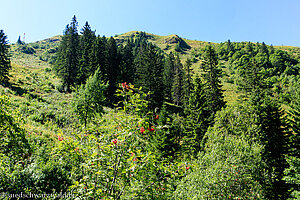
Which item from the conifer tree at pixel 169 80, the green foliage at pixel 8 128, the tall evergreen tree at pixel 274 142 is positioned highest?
the conifer tree at pixel 169 80

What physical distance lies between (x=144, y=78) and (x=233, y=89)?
54007mm

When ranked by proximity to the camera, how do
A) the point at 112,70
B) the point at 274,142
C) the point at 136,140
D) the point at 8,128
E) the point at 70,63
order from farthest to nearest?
the point at 112,70 < the point at 70,63 < the point at 274,142 < the point at 8,128 < the point at 136,140

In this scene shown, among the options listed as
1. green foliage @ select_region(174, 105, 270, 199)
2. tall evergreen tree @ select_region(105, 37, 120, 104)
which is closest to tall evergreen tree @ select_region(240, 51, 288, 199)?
green foliage @ select_region(174, 105, 270, 199)

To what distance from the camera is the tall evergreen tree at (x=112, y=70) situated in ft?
141

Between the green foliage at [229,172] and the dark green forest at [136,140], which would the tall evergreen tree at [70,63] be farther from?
the green foliage at [229,172]

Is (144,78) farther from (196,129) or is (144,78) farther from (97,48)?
(196,129)

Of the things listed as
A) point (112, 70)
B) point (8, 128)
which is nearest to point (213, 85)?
point (8, 128)

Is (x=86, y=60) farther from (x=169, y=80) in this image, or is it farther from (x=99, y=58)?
(x=169, y=80)

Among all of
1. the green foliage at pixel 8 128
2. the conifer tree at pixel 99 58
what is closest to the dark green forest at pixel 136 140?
the green foliage at pixel 8 128

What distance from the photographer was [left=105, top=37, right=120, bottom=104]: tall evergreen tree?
1693 inches

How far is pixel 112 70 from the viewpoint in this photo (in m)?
47.1

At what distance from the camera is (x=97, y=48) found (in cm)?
4522

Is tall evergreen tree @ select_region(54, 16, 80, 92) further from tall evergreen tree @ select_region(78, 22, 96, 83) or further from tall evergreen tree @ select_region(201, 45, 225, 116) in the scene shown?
tall evergreen tree @ select_region(201, 45, 225, 116)

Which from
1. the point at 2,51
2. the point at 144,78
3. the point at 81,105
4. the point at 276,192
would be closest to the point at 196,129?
the point at 276,192
